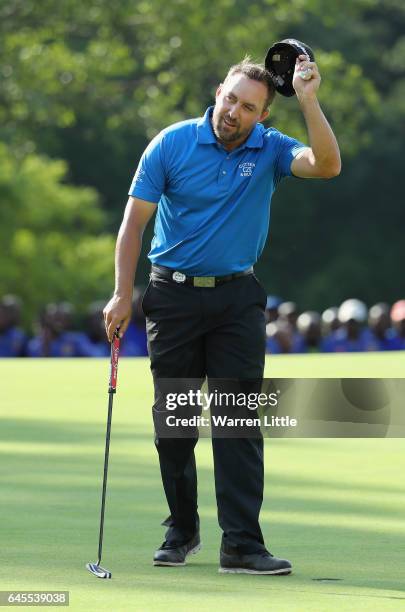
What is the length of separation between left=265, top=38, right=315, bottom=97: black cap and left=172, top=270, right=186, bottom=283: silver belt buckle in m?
0.83

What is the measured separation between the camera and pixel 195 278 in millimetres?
7176

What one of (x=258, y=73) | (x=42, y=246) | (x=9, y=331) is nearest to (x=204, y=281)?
(x=258, y=73)

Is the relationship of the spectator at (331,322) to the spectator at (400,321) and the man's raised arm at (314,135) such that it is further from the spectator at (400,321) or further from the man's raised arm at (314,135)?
the man's raised arm at (314,135)

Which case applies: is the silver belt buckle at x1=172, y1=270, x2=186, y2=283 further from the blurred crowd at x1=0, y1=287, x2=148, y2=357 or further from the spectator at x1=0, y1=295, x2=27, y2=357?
the spectator at x1=0, y1=295, x2=27, y2=357

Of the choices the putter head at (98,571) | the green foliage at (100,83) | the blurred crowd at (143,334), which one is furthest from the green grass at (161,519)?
the green foliage at (100,83)

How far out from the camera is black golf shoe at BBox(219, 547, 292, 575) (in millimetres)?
6945

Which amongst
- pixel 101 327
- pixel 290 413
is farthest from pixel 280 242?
pixel 290 413

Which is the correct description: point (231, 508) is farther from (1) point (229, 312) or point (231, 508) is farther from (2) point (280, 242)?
(2) point (280, 242)

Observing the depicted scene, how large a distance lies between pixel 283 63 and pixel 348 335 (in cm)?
1840

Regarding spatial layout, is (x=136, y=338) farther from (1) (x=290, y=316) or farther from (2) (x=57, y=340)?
(1) (x=290, y=316)

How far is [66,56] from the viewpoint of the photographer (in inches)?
1302

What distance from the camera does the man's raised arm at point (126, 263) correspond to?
703 centimetres

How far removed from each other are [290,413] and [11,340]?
1622 cm

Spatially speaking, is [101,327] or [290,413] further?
[101,327]
